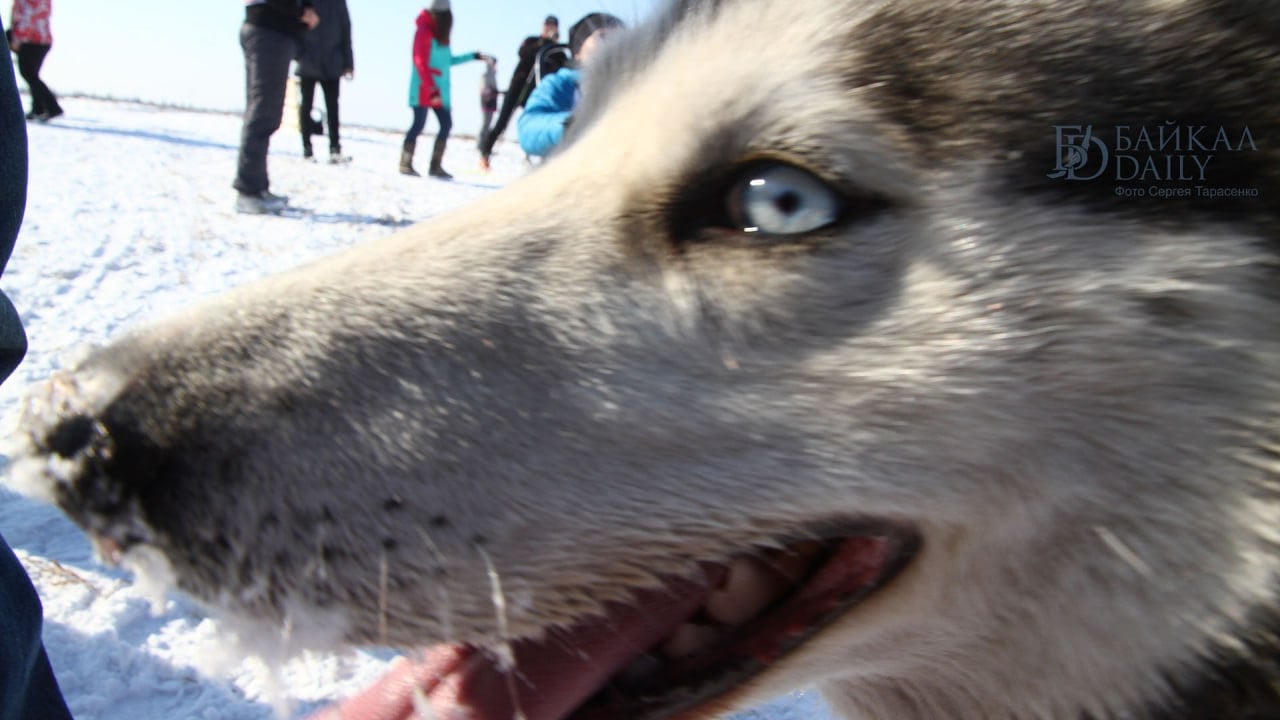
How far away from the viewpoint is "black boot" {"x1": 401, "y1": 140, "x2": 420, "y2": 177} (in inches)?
442

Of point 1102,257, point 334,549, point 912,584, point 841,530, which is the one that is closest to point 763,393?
point 841,530

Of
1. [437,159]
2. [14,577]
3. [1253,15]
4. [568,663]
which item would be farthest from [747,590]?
[437,159]

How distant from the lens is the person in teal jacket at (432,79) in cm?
1120

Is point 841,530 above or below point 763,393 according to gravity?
below

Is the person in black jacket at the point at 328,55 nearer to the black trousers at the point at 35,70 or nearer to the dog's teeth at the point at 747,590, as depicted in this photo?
the black trousers at the point at 35,70

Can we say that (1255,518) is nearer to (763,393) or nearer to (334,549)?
(763,393)

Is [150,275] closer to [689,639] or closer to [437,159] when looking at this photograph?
[689,639]

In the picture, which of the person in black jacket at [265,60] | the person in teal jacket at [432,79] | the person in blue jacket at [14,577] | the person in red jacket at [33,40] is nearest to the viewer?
the person in blue jacket at [14,577]

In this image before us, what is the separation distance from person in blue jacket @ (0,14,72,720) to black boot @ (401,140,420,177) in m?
9.90

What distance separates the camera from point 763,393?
1199mm

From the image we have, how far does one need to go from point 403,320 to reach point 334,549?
1.13ft

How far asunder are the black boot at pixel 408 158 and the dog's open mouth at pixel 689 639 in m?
10.7

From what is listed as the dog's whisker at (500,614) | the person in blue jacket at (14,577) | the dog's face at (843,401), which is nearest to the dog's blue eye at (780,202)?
the dog's face at (843,401)

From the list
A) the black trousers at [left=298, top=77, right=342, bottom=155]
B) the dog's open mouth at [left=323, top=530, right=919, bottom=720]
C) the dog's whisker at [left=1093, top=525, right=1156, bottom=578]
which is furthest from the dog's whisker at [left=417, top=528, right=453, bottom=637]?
the black trousers at [left=298, top=77, right=342, bottom=155]
